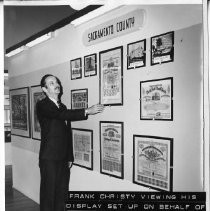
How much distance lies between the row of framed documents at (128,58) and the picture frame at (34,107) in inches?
7.7

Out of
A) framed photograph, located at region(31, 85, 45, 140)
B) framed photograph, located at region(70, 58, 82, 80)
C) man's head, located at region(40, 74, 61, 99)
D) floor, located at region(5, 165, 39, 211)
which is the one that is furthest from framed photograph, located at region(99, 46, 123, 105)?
floor, located at region(5, 165, 39, 211)

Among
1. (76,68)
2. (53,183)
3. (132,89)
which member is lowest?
(53,183)

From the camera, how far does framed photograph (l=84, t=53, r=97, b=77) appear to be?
1.51m

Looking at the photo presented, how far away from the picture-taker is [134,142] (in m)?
1.49

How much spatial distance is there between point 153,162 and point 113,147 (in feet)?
0.76

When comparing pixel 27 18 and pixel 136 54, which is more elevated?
pixel 27 18

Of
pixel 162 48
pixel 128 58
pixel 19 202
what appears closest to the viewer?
pixel 162 48

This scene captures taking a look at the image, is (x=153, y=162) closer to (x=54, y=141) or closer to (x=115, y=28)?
(x=54, y=141)

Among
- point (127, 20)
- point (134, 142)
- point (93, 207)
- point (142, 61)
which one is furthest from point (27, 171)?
point (127, 20)

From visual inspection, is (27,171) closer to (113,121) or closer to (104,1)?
(113,121)

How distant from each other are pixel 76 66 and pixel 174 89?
552 millimetres

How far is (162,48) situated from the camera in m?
1.36

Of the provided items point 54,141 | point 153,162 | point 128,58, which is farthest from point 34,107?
point 153,162

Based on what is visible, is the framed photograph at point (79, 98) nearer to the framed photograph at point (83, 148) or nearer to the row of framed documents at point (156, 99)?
the framed photograph at point (83, 148)
